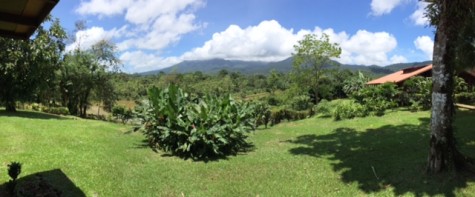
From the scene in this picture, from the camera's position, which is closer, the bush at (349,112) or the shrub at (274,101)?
the bush at (349,112)

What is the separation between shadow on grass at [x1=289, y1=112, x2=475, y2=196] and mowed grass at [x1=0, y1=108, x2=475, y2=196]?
2 cm

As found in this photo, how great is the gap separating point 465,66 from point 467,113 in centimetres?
445

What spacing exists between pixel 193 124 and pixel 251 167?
2.50 m

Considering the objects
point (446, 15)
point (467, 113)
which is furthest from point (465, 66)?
point (446, 15)

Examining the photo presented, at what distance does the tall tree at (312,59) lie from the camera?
30781mm

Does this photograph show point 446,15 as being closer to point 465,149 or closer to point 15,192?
point 465,149

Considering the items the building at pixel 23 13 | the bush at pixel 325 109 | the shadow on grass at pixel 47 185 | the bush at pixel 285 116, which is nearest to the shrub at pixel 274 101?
the bush at pixel 285 116

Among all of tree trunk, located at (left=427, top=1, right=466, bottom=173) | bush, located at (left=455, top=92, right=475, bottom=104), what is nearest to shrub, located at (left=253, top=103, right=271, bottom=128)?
bush, located at (left=455, top=92, right=475, bottom=104)

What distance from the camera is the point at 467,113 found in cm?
1830

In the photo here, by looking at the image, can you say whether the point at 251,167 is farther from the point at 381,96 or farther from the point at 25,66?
the point at 25,66

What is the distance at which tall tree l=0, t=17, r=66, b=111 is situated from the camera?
2242 centimetres

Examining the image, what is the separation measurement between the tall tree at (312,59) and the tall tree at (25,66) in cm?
1750

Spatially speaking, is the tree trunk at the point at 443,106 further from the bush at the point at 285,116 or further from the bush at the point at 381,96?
the bush at the point at 285,116

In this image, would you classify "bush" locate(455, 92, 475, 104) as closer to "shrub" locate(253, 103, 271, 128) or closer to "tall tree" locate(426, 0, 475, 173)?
"shrub" locate(253, 103, 271, 128)
